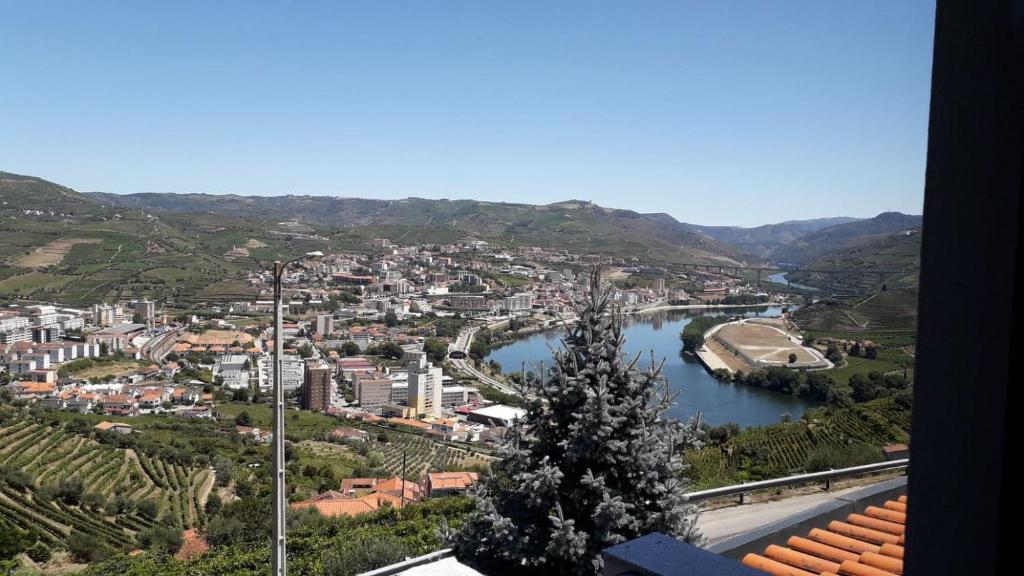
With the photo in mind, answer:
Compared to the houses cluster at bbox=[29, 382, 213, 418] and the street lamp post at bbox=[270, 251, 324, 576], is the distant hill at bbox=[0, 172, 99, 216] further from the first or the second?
the street lamp post at bbox=[270, 251, 324, 576]

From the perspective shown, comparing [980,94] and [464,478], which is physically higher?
[980,94]

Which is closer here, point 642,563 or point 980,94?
point 980,94

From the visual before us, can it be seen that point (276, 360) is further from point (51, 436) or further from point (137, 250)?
Result: point (137, 250)

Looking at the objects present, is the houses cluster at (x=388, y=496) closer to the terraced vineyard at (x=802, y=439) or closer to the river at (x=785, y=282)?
the terraced vineyard at (x=802, y=439)

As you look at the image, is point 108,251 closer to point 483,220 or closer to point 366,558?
point 483,220

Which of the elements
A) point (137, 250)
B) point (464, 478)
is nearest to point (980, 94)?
point (464, 478)

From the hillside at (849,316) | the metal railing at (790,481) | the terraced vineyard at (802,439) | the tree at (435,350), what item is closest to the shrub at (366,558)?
the metal railing at (790,481)

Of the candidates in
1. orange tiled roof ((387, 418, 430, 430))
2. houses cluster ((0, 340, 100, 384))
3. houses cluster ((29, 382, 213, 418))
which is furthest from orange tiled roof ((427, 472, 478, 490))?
houses cluster ((0, 340, 100, 384))
